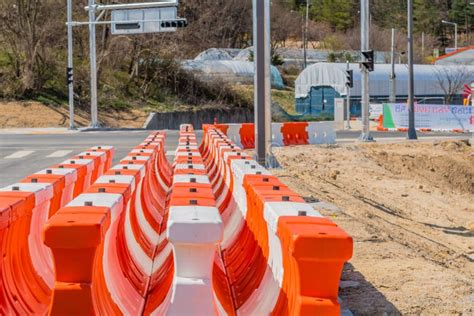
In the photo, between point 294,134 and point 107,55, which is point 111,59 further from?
point 294,134

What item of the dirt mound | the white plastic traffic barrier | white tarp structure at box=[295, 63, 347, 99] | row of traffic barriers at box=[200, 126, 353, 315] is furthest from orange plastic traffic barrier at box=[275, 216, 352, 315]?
white tarp structure at box=[295, 63, 347, 99]

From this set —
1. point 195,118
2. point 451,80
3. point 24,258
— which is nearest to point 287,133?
point 24,258

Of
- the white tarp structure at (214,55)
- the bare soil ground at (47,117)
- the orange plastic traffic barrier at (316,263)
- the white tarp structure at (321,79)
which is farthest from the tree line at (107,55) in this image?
the orange plastic traffic barrier at (316,263)

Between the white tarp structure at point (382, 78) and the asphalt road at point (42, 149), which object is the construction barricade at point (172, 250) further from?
the white tarp structure at point (382, 78)

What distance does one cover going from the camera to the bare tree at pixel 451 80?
220ft

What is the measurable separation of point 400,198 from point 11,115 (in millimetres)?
31845

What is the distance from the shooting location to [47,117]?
48.9m

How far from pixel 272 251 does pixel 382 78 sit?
60.0 m

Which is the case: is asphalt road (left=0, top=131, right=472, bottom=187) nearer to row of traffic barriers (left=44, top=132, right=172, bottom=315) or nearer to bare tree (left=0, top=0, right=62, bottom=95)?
row of traffic barriers (left=44, top=132, right=172, bottom=315)

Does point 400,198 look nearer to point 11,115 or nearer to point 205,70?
point 11,115

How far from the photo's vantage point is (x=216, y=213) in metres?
5.95

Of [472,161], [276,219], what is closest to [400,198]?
[472,161]

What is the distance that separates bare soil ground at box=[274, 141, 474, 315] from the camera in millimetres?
7781

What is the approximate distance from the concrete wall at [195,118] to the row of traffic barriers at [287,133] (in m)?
20.6
